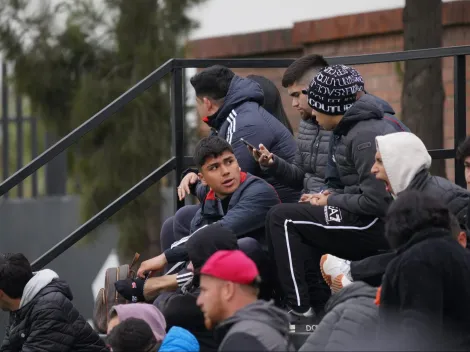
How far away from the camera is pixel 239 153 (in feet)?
23.4

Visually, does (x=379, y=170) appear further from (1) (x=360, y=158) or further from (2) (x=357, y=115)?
(2) (x=357, y=115)

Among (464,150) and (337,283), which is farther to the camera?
(337,283)

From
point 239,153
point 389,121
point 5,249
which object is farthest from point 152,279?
point 5,249

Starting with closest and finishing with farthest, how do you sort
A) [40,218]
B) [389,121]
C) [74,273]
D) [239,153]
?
1. [389,121]
2. [239,153]
3. [74,273]
4. [40,218]

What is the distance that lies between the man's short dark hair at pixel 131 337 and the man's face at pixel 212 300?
0.64m

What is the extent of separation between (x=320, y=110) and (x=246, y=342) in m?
2.09

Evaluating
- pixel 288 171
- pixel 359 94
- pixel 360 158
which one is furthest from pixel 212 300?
pixel 288 171

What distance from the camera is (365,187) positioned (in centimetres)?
619

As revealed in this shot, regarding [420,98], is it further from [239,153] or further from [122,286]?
[122,286]

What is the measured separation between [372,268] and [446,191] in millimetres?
528

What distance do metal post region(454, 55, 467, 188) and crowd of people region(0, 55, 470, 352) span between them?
2.34ft

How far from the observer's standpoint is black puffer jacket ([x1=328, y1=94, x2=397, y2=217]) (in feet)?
20.2

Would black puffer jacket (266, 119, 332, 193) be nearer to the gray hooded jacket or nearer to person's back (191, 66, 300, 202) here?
person's back (191, 66, 300, 202)

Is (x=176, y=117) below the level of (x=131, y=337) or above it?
above
